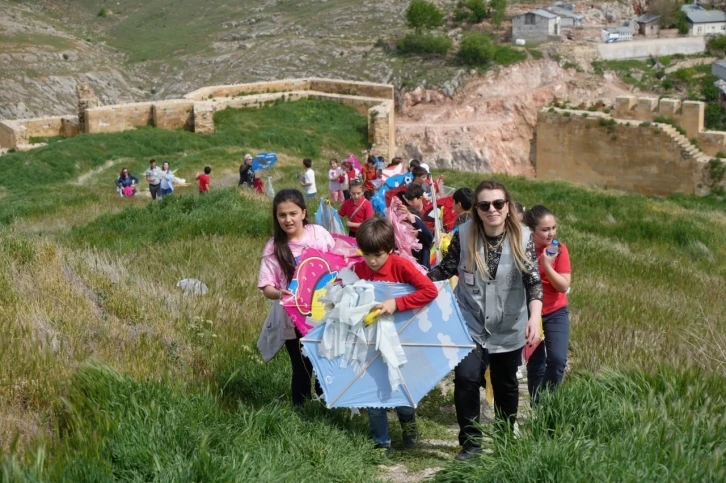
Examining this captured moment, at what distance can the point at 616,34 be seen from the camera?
50.1 metres

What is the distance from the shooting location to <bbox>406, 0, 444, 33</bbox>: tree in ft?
163

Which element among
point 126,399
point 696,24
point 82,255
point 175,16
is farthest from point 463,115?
point 126,399

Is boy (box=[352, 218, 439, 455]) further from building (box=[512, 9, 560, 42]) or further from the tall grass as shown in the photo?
building (box=[512, 9, 560, 42])

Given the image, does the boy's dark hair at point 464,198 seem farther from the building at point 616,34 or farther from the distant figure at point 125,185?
the building at point 616,34

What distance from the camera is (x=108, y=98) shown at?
42688 mm

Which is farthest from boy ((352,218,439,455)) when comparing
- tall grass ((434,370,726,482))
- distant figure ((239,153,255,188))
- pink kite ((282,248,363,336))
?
distant figure ((239,153,255,188))

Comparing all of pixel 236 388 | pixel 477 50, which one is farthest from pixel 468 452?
pixel 477 50

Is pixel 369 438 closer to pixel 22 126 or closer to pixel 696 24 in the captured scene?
pixel 22 126

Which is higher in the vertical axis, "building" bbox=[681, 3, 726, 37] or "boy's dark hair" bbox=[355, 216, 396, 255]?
"building" bbox=[681, 3, 726, 37]

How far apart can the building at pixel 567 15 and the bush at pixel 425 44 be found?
7.78m

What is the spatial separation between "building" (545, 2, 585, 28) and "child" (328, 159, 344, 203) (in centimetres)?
3853

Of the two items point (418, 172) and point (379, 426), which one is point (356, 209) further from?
point (379, 426)

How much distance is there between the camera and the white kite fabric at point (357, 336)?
455cm

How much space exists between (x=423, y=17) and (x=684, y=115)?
20050 millimetres
